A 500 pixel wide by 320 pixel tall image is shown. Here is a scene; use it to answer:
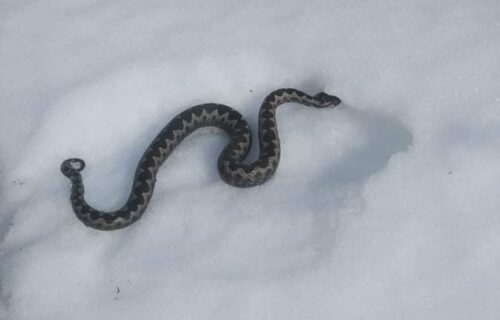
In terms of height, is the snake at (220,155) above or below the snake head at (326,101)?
below

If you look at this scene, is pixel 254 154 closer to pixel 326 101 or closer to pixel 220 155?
pixel 220 155

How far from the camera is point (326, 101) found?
248 inches

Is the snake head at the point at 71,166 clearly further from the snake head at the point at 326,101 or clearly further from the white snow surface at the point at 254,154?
the snake head at the point at 326,101

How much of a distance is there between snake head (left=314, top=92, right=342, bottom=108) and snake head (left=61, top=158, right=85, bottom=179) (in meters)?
2.81

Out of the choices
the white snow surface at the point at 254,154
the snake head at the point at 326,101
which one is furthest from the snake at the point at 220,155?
the white snow surface at the point at 254,154

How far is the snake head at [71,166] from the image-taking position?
599 cm

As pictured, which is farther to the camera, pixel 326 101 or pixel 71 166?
pixel 326 101

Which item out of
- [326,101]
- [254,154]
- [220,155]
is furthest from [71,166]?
[326,101]

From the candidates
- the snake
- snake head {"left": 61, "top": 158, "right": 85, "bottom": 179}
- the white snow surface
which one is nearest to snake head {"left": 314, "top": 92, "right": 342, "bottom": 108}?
the snake

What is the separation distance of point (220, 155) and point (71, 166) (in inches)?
66.3

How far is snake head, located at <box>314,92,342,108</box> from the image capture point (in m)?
6.30

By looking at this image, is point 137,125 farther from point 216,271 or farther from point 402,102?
point 402,102

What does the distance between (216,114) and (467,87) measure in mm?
2905

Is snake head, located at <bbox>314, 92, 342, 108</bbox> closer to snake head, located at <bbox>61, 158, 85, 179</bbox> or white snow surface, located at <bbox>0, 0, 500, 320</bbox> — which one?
white snow surface, located at <bbox>0, 0, 500, 320</bbox>
